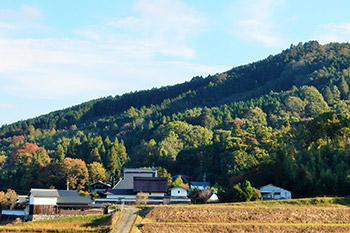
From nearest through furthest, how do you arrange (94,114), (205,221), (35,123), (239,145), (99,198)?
1. (205,221)
2. (99,198)
3. (239,145)
4. (35,123)
5. (94,114)

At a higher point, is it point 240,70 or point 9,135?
point 240,70

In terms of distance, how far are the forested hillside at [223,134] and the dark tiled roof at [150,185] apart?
5424mm

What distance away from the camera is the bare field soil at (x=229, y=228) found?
1068 inches

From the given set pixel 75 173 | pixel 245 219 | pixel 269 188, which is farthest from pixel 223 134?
pixel 245 219

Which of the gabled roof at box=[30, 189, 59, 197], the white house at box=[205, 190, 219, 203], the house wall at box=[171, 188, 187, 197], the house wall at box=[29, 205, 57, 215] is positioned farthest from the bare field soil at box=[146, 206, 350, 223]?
the house wall at box=[171, 188, 187, 197]

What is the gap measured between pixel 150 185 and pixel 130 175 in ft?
15.8

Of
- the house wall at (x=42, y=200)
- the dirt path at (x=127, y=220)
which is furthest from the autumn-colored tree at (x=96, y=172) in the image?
the dirt path at (x=127, y=220)

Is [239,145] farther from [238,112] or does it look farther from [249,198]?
[238,112]

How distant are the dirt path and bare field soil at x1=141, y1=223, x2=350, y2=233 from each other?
2.95ft

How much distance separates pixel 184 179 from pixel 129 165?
30.1 feet

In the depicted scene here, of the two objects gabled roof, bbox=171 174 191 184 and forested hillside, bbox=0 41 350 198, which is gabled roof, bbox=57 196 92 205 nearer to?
forested hillside, bbox=0 41 350 198

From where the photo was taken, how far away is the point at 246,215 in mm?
29641

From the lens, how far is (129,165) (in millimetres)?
57500

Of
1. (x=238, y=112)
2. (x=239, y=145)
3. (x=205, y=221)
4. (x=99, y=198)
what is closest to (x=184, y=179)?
(x=239, y=145)
